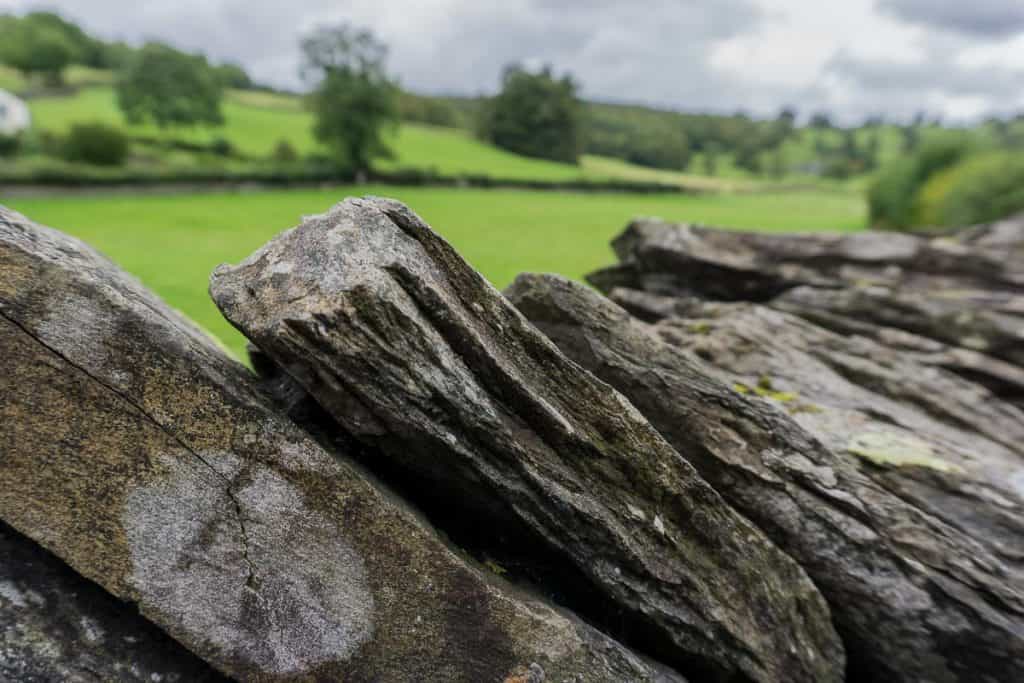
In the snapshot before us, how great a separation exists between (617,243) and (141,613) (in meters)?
14.8

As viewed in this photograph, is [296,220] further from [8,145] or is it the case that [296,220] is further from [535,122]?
[535,122]

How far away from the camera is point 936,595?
7.87 metres

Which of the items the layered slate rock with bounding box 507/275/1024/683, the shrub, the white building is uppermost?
the layered slate rock with bounding box 507/275/1024/683

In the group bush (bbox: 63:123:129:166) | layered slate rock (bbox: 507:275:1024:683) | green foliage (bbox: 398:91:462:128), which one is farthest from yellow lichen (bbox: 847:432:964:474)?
green foliage (bbox: 398:91:462:128)

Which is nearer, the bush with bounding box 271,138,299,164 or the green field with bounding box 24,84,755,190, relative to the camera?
the bush with bounding box 271,138,299,164

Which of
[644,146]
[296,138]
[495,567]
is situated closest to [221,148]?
[296,138]

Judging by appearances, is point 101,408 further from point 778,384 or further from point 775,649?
point 778,384

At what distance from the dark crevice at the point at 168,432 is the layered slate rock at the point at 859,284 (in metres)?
11.8

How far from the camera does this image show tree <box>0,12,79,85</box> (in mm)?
100438

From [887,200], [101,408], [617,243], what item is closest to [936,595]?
[101,408]

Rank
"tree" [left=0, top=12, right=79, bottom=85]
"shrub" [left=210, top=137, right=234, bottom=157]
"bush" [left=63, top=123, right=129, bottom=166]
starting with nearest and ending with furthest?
"bush" [left=63, top=123, right=129, bottom=166]
"shrub" [left=210, top=137, right=234, bottom=157]
"tree" [left=0, top=12, right=79, bottom=85]

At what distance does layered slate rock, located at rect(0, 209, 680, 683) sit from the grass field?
37.1 ft

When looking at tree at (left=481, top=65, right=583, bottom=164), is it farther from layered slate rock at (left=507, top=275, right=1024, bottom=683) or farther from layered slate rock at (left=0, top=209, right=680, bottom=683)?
layered slate rock at (left=0, top=209, right=680, bottom=683)

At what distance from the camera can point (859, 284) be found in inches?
667
